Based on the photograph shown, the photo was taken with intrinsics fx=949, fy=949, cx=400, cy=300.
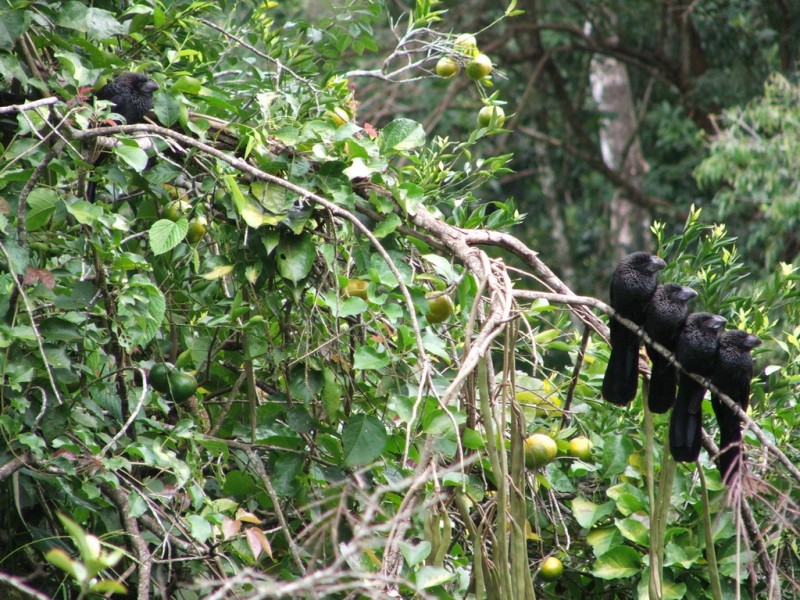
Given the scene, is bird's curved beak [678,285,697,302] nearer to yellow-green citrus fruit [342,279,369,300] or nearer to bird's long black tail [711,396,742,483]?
bird's long black tail [711,396,742,483]

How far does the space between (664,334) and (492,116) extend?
62cm

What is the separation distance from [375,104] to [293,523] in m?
5.66

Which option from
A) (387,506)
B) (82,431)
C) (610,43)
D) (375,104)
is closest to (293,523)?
(387,506)

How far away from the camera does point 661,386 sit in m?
1.94

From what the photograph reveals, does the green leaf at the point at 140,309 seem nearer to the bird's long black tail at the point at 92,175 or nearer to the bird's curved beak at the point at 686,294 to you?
the bird's long black tail at the point at 92,175

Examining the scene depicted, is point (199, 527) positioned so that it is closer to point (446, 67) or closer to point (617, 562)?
point (617, 562)

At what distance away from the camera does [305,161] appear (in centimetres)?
185

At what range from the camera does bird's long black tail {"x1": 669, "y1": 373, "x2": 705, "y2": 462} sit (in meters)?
1.83

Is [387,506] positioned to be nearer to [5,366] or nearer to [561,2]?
[5,366]

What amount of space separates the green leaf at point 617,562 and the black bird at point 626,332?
Result: 35 centimetres

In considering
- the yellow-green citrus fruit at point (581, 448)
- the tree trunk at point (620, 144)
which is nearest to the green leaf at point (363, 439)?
the yellow-green citrus fruit at point (581, 448)

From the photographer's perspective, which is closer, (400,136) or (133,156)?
(133,156)

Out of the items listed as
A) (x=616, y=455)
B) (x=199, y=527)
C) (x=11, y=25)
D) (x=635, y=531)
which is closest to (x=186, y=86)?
(x=11, y=25)

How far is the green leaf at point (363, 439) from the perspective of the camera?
172 cm
